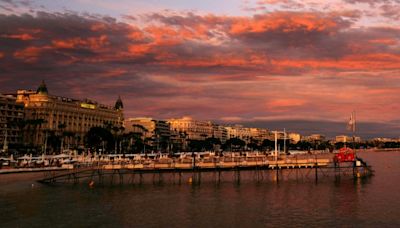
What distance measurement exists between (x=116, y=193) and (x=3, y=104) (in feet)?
428

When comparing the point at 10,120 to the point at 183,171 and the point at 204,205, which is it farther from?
the point at 204,205

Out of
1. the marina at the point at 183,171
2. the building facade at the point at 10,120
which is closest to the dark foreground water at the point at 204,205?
the marina at the point at 183,171

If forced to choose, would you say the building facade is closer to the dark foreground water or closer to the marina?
the marina

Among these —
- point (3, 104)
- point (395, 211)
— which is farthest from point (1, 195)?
point (3, 104)

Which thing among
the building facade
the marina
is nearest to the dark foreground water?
the marina

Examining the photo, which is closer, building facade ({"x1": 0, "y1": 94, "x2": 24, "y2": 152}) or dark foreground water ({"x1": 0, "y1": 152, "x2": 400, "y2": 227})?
dark foreground water ({"x1": 0, "y1": 152, "x2": 400, "y2": 227})

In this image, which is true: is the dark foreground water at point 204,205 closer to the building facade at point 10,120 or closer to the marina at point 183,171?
the marina at point 183,171

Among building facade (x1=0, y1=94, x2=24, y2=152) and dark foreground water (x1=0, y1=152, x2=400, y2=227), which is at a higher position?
building facade (x1=0, y1=94, x2=24, y2=152)

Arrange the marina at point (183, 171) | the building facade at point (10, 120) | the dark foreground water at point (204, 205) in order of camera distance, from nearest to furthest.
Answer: the dark foreground water at point (204, 205) → the marina at point (183, 171) → the building facade at point (10, 120)

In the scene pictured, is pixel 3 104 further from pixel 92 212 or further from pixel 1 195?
pixel 92 212

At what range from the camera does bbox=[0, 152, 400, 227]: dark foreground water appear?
168 ft

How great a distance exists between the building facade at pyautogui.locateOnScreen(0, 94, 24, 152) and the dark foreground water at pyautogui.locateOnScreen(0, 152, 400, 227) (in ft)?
342

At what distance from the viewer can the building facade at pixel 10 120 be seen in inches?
7264

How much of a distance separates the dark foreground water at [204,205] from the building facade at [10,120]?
10439 centimetres
